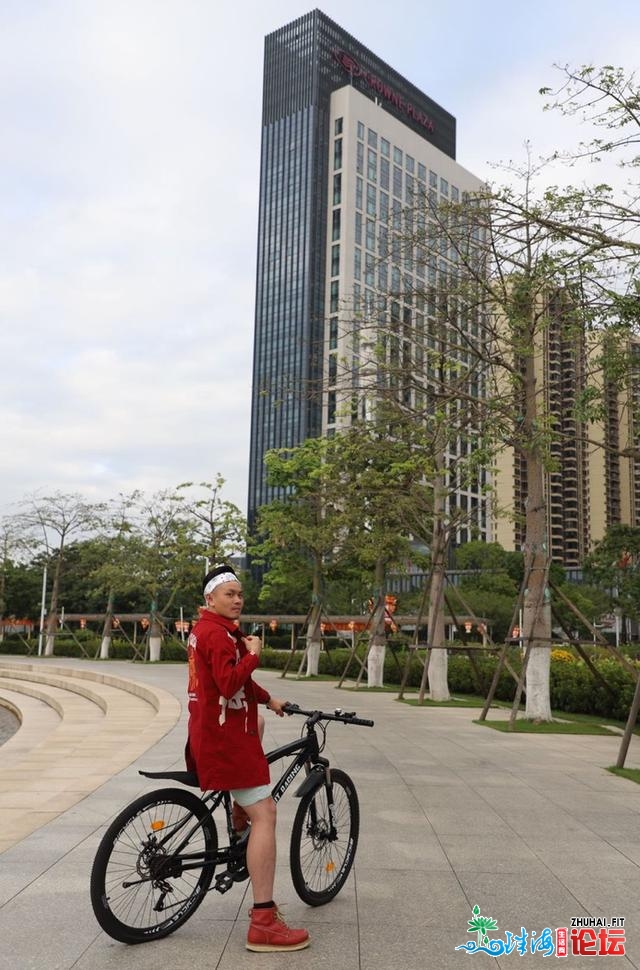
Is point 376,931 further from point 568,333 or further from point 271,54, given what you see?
point 271,54

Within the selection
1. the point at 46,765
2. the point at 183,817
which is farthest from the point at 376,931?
the point at 46,765

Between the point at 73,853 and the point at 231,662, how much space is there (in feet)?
8.16

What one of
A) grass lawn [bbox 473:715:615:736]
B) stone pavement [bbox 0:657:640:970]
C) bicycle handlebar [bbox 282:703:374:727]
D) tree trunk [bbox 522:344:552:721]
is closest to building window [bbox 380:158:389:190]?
tree trunk [bbox 522:344:552:721]

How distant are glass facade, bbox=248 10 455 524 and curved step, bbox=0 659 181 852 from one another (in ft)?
286

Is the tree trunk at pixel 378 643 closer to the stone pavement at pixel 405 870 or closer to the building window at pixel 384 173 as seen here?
the stone pavement at pixel 405 870

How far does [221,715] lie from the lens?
4312 mm

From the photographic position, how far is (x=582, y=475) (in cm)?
12800

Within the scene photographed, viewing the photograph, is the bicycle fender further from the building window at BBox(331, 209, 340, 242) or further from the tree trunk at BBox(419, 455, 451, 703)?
the building window at BBox(331, 209, 340, 242)

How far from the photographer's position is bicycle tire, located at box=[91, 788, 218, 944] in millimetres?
4043

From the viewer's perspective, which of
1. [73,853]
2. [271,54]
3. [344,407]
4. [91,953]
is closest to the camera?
[91,953]

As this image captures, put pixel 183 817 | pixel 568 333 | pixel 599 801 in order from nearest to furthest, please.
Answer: pixel 183 817 → pixel 599 801 → pixel 568 333

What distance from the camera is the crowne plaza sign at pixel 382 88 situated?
122 metres

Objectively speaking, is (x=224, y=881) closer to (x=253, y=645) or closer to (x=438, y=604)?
(x=253, y=645)

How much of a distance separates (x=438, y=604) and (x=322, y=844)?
1646cm
